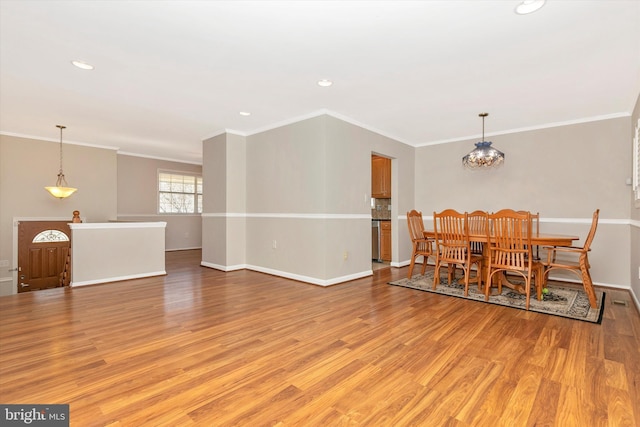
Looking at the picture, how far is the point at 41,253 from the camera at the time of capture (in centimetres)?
616

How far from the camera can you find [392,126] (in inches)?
196

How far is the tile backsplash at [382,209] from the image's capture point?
6.44m

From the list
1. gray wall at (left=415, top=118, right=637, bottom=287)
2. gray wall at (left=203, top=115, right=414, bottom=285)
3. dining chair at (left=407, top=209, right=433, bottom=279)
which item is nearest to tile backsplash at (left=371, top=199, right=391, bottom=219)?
gray wall at (left=203, top=115, right=414, bottom=285)

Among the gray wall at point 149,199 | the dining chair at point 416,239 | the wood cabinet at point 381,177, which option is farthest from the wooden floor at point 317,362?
the gray wall at point 149,199

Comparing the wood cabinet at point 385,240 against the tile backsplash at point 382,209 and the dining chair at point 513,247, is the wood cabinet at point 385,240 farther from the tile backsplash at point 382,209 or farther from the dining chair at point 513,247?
the dining chair at point 513,247

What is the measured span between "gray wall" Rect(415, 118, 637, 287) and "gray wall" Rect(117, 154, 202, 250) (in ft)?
22.3

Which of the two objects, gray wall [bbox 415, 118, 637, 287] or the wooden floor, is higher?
gray wall [bbox 415, 118, 637, 287]

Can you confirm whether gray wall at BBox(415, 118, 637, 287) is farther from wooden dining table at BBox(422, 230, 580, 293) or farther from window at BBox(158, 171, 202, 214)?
window at BBox(158, 171, 202, 214)

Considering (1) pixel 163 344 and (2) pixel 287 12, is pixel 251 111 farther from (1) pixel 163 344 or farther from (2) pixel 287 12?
(1) pixel 163 344

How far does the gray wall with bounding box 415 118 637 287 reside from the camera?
4285 millimetres

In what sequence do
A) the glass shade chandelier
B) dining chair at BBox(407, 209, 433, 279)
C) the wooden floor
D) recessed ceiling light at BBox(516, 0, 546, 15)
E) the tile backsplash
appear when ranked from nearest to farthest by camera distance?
the wooden floor < recessed ceiling light at BBox(516, 0, 546, 15) < dining chair at BBox(407, 209, 433, 279) < the glass shade chandelier < the tile backsplash

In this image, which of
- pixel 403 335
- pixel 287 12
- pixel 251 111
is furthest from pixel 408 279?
pixel 287 12

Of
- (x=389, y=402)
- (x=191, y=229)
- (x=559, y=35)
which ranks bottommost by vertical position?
(x=389, y=402)

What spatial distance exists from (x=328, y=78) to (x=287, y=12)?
1.11m
